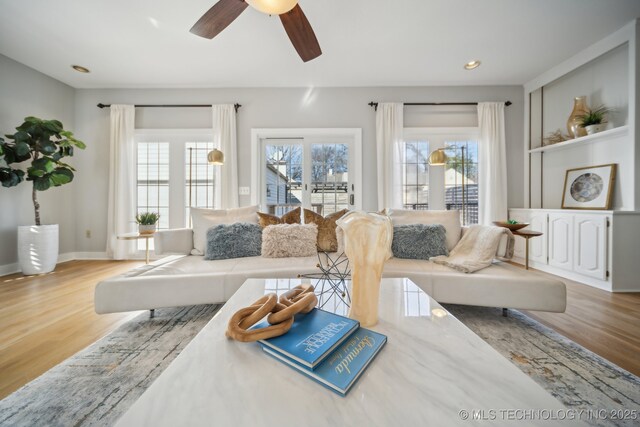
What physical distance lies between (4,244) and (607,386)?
565 cm

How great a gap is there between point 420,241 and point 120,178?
4.38 meters

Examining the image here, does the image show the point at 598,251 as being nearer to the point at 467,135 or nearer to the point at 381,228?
the point at 467,135

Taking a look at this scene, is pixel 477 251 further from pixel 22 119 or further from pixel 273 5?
pixel 22 119

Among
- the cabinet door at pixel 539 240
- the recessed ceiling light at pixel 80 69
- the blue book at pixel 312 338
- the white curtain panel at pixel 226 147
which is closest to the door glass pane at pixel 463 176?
the cabinet door at pixel 539 240

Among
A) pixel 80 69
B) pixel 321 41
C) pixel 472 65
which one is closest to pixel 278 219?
pixel 321 41

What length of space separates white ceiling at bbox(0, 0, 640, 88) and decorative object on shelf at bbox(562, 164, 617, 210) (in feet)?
5.01

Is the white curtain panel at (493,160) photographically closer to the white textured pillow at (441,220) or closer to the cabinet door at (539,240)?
the cabinet door at (539,240)

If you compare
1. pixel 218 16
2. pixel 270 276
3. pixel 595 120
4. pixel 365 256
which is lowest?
pixel 270 276

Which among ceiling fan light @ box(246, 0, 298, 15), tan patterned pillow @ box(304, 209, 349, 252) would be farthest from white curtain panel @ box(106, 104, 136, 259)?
ceiling fan light @ box(246, 0, 298, 15)

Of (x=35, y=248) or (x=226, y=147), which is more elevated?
(x=226, y=147)

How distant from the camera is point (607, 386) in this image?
114cm

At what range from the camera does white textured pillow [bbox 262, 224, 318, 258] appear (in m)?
2.18

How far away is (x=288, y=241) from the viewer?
2201 mm

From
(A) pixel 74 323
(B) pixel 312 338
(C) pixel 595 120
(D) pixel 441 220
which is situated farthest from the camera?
(C) pixel 595 120
